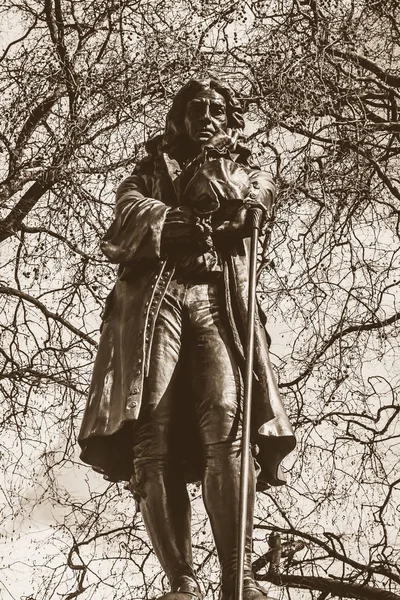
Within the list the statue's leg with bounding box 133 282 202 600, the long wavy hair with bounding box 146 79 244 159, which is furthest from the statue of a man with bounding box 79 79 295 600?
the long wavy hair with bounding box 146 79 244 159

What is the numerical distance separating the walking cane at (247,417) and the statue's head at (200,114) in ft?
1.91

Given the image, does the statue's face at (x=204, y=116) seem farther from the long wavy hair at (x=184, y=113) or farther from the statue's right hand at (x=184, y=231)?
the statue's right hand at (x=184, y=231)

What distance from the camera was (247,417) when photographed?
5.13 metres

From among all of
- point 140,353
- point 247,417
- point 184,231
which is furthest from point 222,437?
point 184,231

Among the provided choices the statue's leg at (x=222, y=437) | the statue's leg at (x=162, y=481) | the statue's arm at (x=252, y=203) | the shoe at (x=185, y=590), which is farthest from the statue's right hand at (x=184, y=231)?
the shoe at (x=185, y=590)

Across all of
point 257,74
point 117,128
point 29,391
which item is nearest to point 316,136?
point 257,74

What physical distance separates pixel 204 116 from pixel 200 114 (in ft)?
0.07

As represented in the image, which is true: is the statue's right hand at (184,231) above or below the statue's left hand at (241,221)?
below

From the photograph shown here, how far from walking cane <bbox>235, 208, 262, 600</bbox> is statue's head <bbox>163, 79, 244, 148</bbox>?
1.91ft

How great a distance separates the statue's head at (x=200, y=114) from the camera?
19.7 feet

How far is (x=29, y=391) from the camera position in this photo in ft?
33.5

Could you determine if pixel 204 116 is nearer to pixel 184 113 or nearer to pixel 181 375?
pixel 184 113

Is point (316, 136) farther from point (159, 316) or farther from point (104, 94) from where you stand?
point (159, 316)

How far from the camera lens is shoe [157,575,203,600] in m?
4.96
